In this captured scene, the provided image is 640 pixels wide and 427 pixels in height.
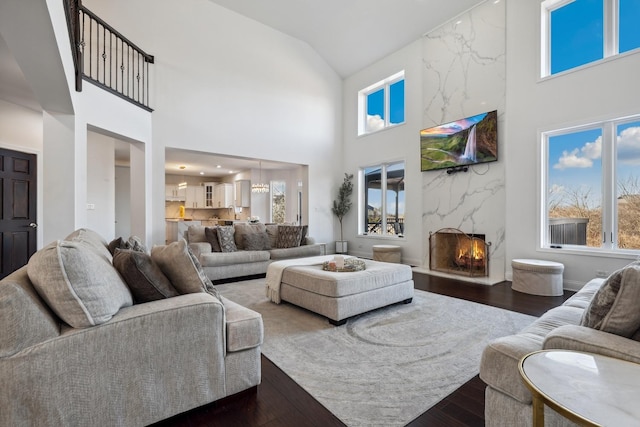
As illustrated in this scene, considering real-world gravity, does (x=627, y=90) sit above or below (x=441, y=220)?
above

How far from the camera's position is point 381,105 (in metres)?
7.56

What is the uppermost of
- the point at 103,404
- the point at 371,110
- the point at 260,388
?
the point at 371,110

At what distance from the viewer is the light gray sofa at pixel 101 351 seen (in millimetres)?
1217

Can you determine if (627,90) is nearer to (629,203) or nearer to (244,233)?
(629,203)

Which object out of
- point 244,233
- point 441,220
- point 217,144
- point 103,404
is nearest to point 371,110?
point 441,220

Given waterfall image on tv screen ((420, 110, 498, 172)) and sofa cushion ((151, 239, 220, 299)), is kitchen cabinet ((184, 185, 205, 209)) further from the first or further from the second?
sofa cushion ((151, 239, 220, 299))

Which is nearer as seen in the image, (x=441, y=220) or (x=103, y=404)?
(x=103, y=404)

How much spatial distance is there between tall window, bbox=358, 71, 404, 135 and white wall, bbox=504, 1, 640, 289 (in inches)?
96.3

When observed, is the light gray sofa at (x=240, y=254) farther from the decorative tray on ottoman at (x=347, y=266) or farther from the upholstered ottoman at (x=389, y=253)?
the decorative tray on ottoman at (x=347, y=266)

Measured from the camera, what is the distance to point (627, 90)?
12.8ft

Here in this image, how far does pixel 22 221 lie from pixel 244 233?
349cm

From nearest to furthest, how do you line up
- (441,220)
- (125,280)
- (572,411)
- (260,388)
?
1. (572,411)
2. (125,280)
3. (260,388)
4. (441,220)

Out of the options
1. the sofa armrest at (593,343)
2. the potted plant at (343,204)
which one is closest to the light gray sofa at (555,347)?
the sofa armrest at (593,343)

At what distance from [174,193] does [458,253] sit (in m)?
9.84
